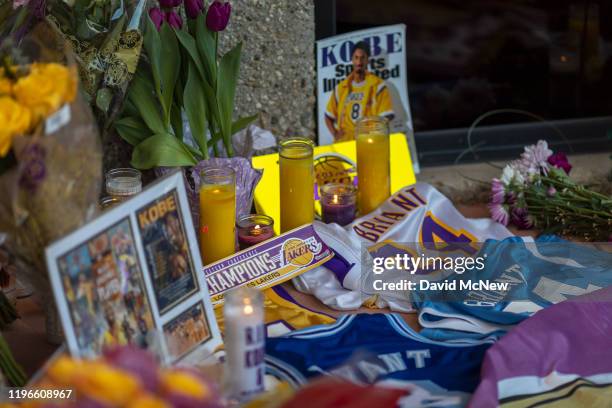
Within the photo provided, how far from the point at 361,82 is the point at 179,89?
18.9 inches

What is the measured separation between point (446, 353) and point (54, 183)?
581 millimetres

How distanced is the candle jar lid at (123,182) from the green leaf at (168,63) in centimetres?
14

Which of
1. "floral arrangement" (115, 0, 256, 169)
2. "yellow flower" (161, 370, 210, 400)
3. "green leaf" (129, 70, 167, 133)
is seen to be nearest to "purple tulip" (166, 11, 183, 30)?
"floral arrangement" (115, 0, 256, 169)

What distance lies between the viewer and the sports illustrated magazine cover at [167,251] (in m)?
1.18

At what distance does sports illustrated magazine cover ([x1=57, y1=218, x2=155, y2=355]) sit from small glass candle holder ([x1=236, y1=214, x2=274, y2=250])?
408 mm

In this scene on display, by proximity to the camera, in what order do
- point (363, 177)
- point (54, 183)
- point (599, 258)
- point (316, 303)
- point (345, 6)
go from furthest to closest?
1. point (345, 6)
2. point (363, 177)
3. point (599, 258)
4. point (316, 303)
5. point (54, 183)

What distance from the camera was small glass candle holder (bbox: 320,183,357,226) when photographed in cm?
172

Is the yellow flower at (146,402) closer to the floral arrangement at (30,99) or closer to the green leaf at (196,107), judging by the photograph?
the floral arrangement at (30,99)

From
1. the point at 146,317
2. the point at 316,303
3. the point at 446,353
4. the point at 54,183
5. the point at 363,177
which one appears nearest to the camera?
the point at 54,183

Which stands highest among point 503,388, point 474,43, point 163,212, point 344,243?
point 474,43

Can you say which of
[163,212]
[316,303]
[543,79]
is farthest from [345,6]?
[163,212]

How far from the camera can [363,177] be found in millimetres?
1785

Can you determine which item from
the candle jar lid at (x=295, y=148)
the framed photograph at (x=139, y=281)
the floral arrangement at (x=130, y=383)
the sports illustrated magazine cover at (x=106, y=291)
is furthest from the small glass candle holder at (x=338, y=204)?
the floral arrangement at (x=130, y=383)

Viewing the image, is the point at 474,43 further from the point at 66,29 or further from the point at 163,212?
the point at 163,212
